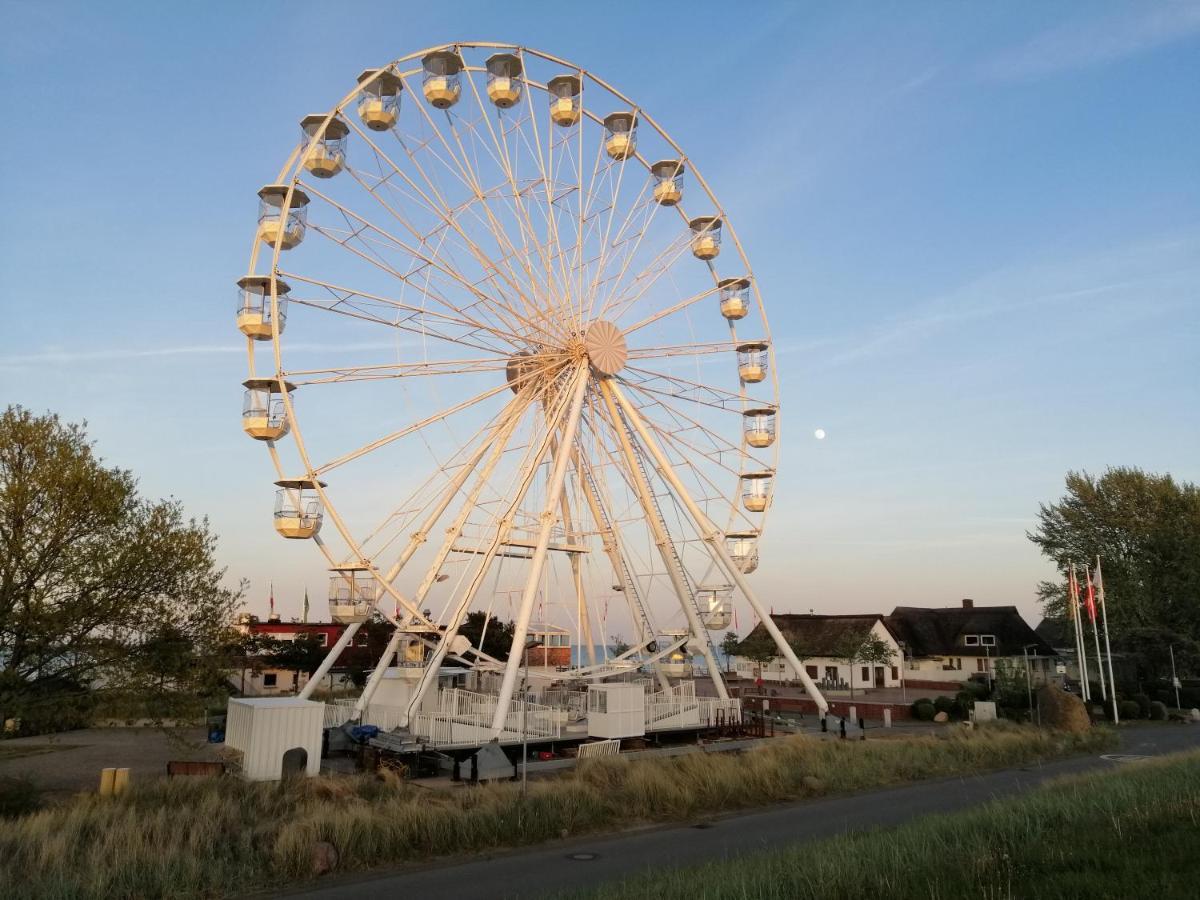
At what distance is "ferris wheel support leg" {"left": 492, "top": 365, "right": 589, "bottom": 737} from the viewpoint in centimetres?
2127

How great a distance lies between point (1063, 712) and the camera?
29.3 m

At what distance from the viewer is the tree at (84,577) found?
55.8ft

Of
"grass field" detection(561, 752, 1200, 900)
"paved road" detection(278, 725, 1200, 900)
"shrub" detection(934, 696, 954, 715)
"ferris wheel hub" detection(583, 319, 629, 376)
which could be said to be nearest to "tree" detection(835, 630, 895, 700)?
"shrub" detection(934, 696, 954, 715)

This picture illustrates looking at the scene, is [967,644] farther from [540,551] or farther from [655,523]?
[540,551]

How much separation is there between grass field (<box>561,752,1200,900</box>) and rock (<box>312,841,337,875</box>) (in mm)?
4535

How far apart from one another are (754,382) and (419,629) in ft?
45.6

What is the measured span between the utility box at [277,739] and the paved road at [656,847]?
24.8 ft

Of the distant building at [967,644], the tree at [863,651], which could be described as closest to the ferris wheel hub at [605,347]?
the tree at [863,651]

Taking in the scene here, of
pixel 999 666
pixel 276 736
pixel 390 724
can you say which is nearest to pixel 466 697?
pixel 390 724

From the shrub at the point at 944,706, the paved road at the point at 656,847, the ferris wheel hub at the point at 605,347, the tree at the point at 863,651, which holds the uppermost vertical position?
the ferris wheel hub at the point at 605,347

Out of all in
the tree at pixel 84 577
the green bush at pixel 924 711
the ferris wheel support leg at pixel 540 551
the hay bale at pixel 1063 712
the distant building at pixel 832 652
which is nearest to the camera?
the tree at pixel 84 577

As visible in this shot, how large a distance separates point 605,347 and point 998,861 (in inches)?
725

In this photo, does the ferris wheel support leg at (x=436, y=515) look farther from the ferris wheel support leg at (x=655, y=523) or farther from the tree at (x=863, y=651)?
the tree at (x=863, y=651)

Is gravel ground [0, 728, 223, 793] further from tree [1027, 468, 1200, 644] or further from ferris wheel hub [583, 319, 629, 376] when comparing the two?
tree [1027, 468, 1200, 644]
